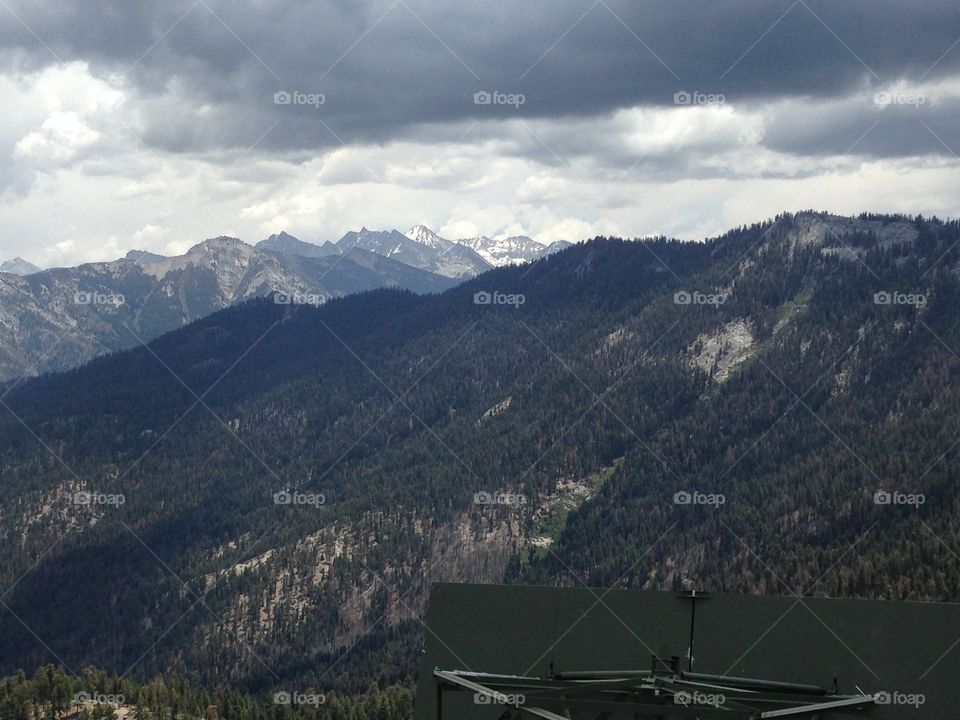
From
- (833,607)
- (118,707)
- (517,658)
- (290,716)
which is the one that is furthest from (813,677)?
(290,716)

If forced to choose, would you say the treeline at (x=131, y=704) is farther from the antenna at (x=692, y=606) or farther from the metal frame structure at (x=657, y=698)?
the metal frame structure at (x=657, y=698)

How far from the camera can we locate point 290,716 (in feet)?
560

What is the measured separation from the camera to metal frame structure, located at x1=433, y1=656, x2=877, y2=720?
16062 mm

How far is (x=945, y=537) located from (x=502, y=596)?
626 feet

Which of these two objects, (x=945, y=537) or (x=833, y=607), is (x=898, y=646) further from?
(x=945, y=537)
